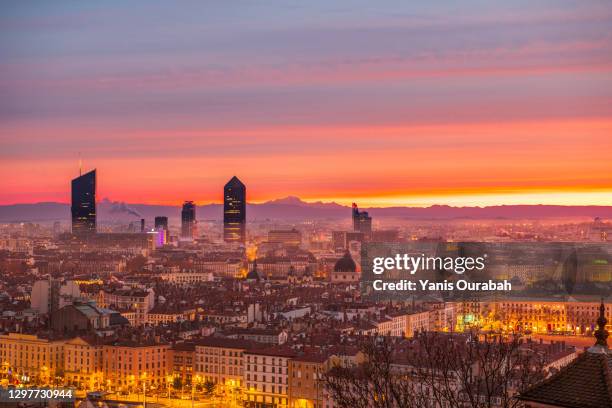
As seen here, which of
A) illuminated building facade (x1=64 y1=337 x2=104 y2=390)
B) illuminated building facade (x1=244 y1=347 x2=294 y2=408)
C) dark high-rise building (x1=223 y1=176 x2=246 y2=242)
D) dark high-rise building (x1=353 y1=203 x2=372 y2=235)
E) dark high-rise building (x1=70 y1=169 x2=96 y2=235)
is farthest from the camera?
dark high-rise building (x1=223 y1=176 x2=246 y2=242)

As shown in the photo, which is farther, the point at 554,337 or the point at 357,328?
the point at 554,337

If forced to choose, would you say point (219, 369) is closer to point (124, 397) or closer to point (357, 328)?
point (124, 397)

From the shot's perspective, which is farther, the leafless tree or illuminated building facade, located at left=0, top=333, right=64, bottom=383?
illuminated building facade, located at left=0, top=333, right=64, bottom=383

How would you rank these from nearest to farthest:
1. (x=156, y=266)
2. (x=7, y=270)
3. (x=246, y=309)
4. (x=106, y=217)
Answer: (x=246, y=309) < (x=7, y=270) < (x=156, y=266) < (x=106, y=217)

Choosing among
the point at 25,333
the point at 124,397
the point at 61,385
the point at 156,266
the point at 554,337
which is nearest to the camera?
the point at 124,397

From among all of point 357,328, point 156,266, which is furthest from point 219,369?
point 156,266

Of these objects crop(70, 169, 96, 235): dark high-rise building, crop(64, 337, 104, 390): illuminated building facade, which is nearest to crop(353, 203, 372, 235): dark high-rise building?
crop(70, 169, 96, 235): dark high-rise building

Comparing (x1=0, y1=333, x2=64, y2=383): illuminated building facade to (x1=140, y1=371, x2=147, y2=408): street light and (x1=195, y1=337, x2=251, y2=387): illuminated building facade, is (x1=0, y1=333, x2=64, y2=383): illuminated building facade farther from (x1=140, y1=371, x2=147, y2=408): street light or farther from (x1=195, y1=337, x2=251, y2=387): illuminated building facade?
(x1=195, y1=337, x2=251, y2=387): illuminated building facade
